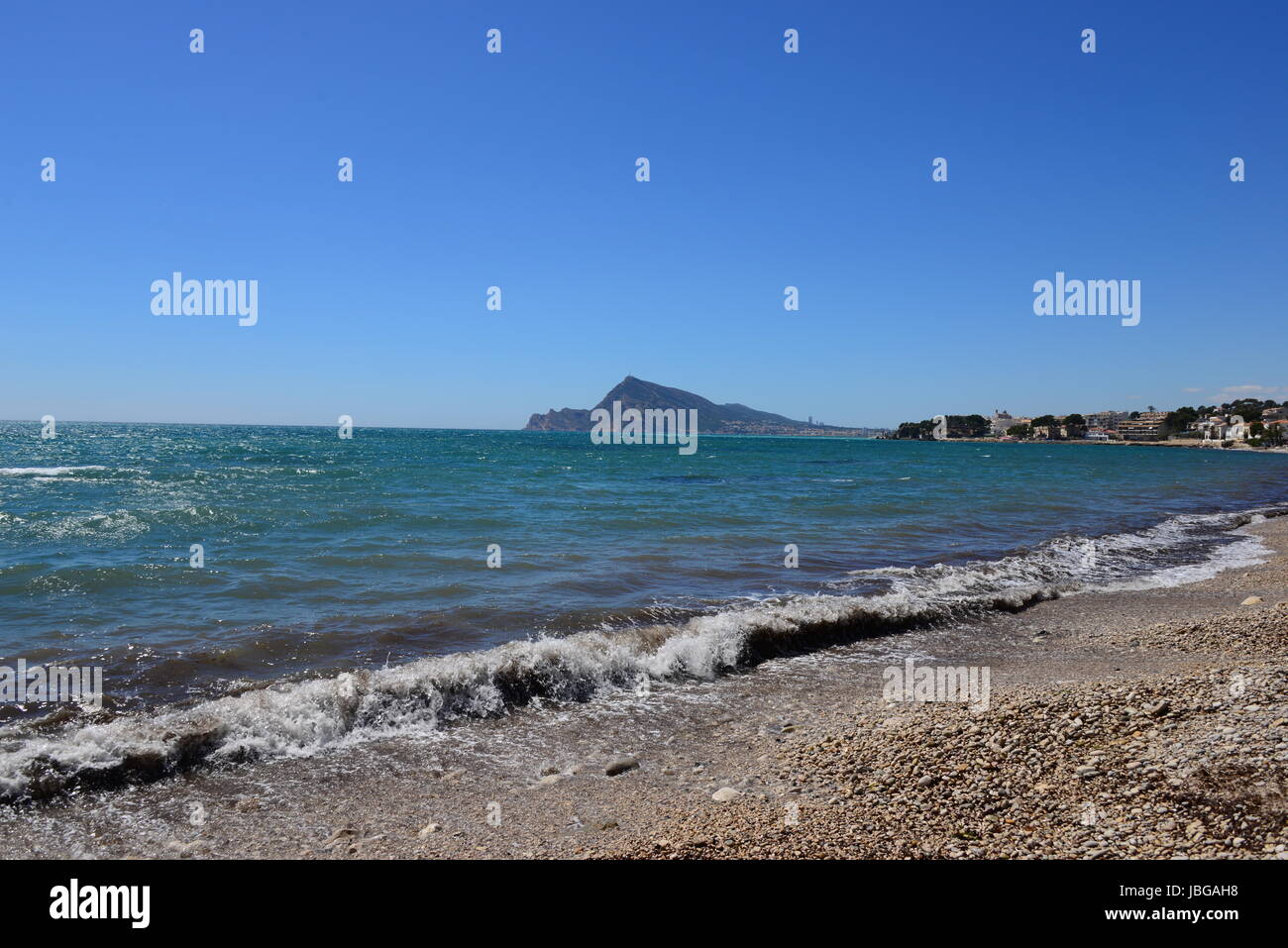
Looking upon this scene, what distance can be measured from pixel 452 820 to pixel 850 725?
12.9 ft

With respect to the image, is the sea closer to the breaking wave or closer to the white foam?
the breaking wave

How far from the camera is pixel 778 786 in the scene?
19.0ft

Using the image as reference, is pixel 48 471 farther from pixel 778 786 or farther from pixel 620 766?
pixel 778 786

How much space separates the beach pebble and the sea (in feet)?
6.42

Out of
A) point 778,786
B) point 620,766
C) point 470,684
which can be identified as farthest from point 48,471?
Result: point 778,786

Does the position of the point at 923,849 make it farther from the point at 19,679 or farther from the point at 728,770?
the point at 19,679

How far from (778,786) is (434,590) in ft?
30.4

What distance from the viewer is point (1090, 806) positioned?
475 centimetres

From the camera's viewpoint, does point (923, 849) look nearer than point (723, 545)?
Yes

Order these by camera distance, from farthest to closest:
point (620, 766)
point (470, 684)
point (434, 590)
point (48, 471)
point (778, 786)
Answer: point (48, 471) → point (434, 590) → point (470, 684) → point (620, 766) → point (778, 786)

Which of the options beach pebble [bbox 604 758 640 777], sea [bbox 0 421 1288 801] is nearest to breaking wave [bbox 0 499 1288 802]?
sea [bbox 0 421 1288 801]
